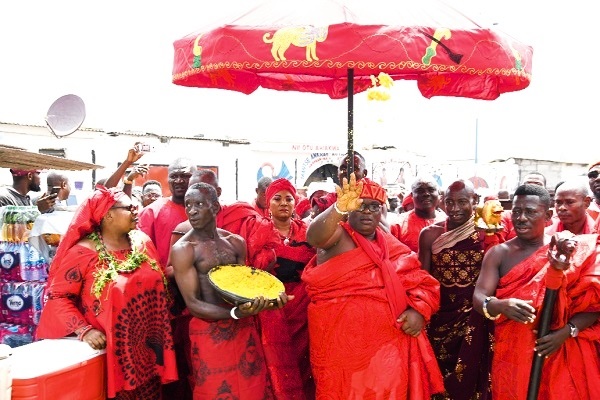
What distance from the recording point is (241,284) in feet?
12.7

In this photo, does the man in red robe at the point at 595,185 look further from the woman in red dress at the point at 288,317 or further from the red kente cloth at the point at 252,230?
the red kente cloth at the point at 252,230

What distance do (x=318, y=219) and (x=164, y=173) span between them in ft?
44.9

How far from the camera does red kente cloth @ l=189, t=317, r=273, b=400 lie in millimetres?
3979

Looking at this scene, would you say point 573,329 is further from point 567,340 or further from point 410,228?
point 410,228

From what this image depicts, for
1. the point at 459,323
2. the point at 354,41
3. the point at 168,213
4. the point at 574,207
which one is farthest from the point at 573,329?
the point at 168,213

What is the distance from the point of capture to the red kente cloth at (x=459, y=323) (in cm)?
436

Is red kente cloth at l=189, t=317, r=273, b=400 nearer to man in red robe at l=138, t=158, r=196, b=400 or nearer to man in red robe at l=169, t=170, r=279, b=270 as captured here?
man in red robe at l=138, t=158, r=196, b=400

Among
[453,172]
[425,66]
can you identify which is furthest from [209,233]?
[453,172]

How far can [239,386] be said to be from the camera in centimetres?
403

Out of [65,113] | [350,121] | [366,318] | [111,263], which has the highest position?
[65,113]

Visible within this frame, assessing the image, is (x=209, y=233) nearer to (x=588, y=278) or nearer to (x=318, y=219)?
(x=318, y=219)

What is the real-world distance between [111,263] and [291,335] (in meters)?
1.67

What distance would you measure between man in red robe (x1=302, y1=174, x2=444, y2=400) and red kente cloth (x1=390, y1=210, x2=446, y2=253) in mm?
1231

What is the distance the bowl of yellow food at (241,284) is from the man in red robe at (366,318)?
11.7 inches
